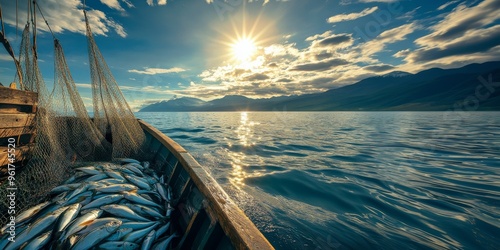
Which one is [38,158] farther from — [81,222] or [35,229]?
[81,222]

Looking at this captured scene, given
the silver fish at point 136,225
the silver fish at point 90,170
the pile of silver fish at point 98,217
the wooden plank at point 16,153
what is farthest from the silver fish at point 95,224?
the wooden plank at point 16,153

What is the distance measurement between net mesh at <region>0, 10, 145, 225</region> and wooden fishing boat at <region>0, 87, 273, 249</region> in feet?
1.32

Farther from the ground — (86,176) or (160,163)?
(86,176)

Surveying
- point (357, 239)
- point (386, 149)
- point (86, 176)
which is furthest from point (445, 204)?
point (86, 176)

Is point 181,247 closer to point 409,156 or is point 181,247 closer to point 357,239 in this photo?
point 357,239

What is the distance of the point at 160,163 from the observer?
791 cm

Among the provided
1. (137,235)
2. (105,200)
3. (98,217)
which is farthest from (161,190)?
(137,235)

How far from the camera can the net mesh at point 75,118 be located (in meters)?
5.26

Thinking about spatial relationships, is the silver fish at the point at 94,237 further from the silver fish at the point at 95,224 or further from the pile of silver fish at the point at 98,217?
the silver fish at the point at 95,224

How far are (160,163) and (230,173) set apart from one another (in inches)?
127

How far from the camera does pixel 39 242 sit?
2.95 m

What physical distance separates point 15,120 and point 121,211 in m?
3.71

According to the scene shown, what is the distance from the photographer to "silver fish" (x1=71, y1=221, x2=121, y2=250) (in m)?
2.95

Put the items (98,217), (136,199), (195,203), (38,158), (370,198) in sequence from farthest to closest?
1. (370,198)
2. (38,158)
3. (195,203)
4. (136,199)
5. (98,217)
